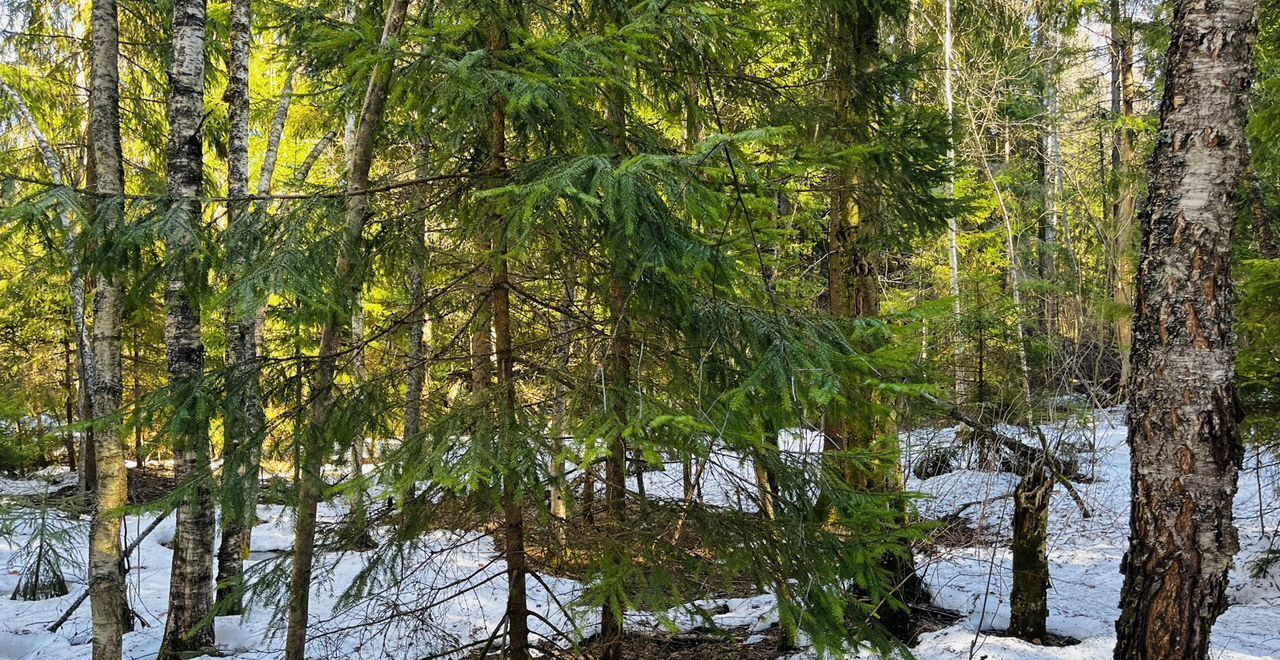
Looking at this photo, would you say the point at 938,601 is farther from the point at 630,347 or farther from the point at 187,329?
the point at 187,329

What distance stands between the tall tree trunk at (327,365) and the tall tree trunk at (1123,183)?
16.6 feet

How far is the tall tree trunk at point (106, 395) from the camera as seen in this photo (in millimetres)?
4945

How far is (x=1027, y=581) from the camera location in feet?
18.3

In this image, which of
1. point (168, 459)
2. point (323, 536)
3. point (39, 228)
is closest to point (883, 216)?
point (323, 536)

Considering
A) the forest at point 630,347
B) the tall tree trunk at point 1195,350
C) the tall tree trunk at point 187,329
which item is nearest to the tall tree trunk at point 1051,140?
the forest at point 630,347

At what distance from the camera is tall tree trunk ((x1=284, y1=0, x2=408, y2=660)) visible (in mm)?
3621

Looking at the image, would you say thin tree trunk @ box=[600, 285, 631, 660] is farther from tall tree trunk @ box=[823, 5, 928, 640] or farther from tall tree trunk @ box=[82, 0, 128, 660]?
tall tree trunk @ box=[82, 0, 128, 660]

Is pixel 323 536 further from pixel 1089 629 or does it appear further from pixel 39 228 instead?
pixel 1089 629

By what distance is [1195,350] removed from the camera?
337 cm

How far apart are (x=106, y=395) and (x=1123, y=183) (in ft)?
32.7

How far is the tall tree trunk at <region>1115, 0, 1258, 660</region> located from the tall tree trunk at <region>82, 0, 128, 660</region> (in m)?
5.92

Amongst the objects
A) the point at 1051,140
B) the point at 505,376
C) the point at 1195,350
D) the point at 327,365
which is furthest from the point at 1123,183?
the point at 327,365

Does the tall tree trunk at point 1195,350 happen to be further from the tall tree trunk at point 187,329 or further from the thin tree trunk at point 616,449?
the tall tree trunk at point 187,329

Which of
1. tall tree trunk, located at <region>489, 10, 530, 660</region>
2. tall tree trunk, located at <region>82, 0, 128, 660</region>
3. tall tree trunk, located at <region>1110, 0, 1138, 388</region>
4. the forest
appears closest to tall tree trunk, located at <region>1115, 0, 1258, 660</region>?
the forest
